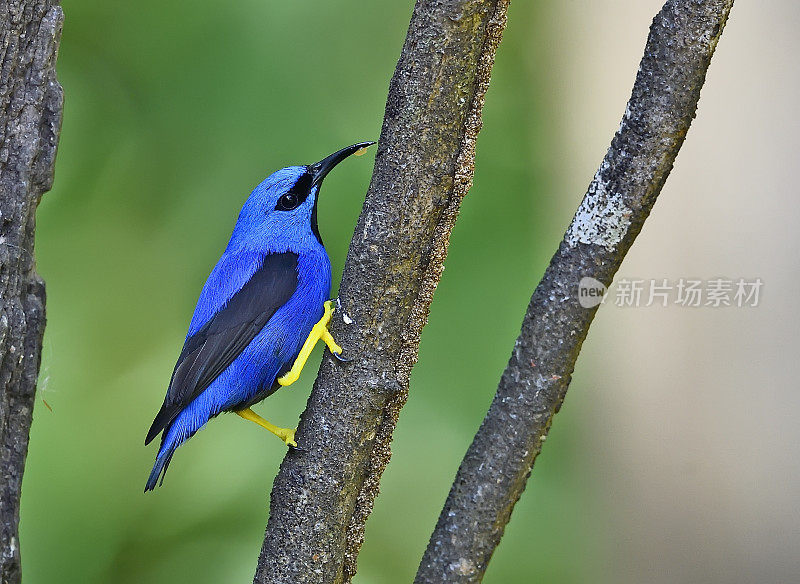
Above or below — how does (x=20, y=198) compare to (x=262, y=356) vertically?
above

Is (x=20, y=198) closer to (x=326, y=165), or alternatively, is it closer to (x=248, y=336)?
(x=248, y=336)

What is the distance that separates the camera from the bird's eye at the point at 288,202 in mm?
2574

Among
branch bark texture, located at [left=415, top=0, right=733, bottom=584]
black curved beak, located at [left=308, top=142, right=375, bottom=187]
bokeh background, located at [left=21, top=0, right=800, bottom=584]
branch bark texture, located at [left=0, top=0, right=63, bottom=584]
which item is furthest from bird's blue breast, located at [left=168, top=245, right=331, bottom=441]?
bokeh background, located at [left=21, top=0, right=800, bottom=584]

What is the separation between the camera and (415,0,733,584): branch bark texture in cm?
166

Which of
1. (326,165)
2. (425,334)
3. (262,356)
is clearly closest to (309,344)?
(262,356)

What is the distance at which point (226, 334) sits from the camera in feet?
7.75

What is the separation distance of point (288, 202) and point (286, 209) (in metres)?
0.02

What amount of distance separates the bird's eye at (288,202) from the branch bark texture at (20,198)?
72 cm

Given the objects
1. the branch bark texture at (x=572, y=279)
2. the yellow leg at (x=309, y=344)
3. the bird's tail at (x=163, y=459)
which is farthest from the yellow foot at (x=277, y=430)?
the branch bark texture at (x=572, y=279)

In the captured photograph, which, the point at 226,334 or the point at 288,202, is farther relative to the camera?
the point at 288,202

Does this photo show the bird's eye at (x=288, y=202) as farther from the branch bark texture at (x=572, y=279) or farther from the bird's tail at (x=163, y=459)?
the branch bark texture at (x=572, y=279)

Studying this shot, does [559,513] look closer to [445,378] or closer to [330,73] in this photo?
[445,378]

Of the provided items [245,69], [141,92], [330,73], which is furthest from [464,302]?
[141,92]

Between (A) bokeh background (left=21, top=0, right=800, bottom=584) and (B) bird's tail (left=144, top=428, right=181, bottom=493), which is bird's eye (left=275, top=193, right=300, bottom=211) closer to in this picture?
(B) bird's tail (left=144, top=428, right=181, bottom=493)
